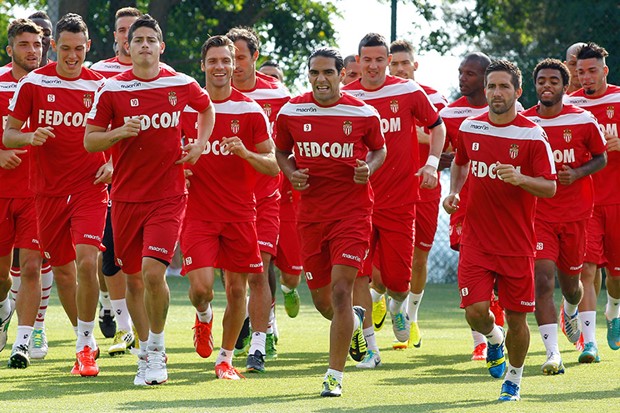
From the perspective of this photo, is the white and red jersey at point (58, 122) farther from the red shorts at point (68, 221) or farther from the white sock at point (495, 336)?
the white sock at point (495, 336)

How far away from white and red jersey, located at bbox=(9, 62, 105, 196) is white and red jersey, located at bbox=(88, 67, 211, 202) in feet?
2.46

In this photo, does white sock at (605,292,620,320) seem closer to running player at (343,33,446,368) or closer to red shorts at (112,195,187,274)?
running player at (343,33,446,368)

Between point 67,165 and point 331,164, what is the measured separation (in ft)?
7.08

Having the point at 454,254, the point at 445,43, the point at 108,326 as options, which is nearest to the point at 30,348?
the point at 108,326

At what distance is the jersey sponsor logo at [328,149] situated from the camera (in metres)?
9.89

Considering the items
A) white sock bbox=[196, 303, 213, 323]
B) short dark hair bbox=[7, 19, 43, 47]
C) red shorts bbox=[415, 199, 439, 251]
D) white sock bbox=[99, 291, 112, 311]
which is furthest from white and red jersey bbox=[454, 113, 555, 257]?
white sock bbox=[99, 291, 112, 311]

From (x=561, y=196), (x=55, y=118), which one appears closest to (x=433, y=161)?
(x=561, y=196)

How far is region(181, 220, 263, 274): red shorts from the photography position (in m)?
10.5

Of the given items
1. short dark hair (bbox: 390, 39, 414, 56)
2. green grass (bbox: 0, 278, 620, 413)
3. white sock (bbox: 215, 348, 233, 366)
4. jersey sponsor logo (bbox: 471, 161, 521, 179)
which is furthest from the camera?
short dark hair (bbox: 390, 39, 414, 56)

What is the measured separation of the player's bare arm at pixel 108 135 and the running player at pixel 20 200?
1596 mm

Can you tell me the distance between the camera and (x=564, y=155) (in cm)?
1104

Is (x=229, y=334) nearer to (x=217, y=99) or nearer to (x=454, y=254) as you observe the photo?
(x=217, y=99)

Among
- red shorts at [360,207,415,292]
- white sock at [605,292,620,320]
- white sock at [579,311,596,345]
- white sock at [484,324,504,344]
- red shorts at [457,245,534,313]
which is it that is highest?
red shorts at [457,245,534,313]

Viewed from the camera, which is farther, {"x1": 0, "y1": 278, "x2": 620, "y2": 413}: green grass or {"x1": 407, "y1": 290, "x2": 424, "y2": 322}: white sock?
{"x1": 407, "y1": 290, "x2": 424, "y2": 322}: white sock
